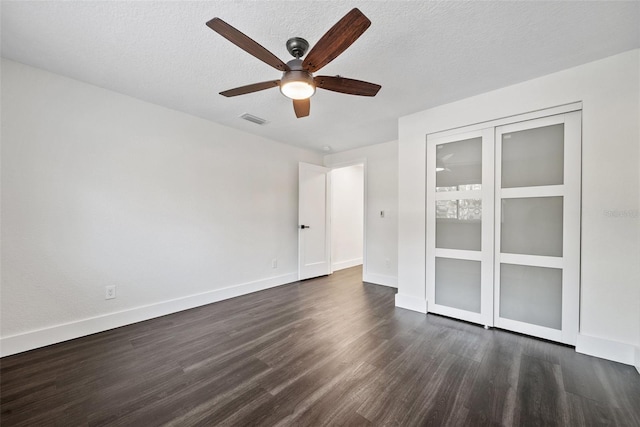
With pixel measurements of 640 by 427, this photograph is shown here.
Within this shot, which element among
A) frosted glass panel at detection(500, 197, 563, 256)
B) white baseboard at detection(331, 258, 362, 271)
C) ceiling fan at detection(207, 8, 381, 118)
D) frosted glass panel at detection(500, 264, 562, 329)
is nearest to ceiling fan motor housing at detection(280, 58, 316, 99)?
ceiling fan at detection(207, 8, 381, 118)

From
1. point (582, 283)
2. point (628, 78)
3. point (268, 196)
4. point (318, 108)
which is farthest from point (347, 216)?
point (628, 78)

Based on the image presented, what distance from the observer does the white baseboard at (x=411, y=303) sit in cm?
314

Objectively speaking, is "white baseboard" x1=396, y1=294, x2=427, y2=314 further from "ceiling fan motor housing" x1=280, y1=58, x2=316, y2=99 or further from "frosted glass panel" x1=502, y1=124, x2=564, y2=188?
"ceiling fan motor housing" x1=280, y1=58, x2=316, y2=99

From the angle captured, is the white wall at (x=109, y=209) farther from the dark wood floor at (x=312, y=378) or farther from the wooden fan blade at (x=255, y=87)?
the wooden fan blade at (x=255, y=87)

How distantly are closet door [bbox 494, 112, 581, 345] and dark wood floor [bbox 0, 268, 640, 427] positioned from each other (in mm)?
288

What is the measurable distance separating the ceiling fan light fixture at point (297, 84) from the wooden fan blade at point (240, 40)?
0.23 ft

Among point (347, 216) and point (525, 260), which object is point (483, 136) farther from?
point (347, 216)

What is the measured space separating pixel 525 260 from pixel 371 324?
176 centimetres

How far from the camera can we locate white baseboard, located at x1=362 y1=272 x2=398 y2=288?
431 centimetres

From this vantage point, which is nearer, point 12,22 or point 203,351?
point 12,22

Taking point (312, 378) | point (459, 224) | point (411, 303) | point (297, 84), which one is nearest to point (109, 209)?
point (297, 84)

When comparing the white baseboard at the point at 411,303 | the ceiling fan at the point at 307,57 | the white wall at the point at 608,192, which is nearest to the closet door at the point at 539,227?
the white wall at the point at 608,192

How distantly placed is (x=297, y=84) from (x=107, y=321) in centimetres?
314

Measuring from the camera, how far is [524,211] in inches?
101
